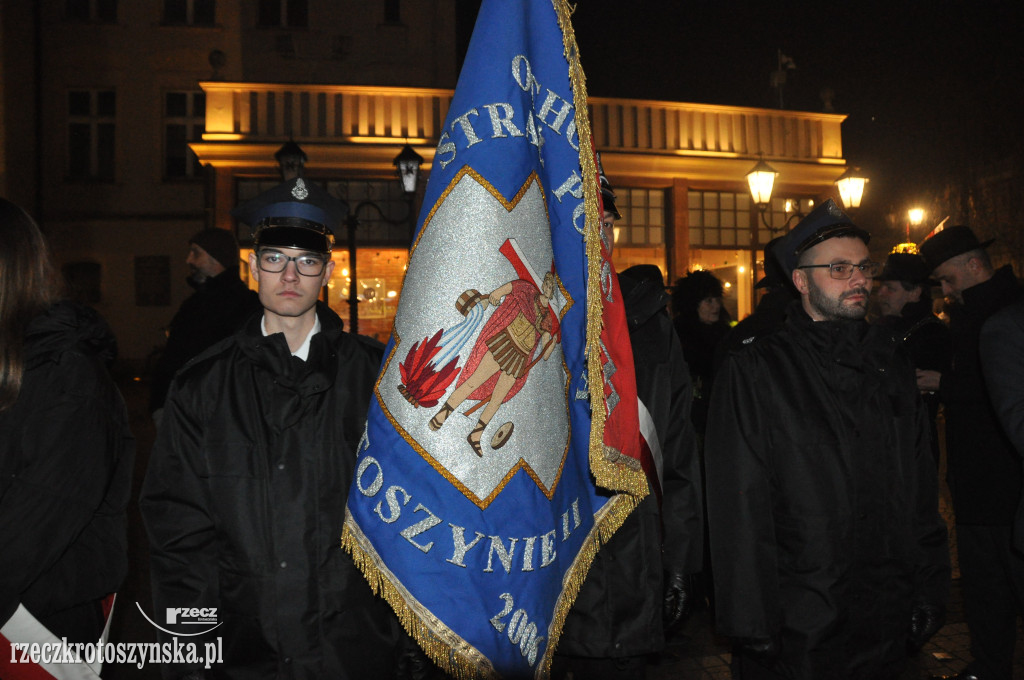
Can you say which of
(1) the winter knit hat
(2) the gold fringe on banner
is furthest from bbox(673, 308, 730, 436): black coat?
(2) the gold fringe on banner

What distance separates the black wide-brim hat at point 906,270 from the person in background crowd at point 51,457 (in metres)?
4.66

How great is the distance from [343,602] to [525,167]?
1411 millimetres

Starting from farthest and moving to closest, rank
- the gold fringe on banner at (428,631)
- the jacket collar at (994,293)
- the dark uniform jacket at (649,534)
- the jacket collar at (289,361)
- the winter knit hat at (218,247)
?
the winter knit hat at (218,247) < the jacket collar at (994,293) < the dark uniform jacket at (649,534) < the jacket collar at (289,361) < the gold fringe on banner at (428,631)

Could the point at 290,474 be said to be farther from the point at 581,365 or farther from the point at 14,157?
the point at 14,157

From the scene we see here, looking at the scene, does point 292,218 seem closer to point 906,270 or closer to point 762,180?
point 906,270

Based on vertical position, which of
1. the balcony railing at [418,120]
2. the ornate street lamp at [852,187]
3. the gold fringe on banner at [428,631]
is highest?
the balcony railing at [418,120]

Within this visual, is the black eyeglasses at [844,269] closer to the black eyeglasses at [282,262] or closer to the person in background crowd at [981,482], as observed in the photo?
the person in background crowd at [981,482]

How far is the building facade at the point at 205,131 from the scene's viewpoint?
17297 mm

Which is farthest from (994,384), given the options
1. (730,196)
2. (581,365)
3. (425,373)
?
(730,196)

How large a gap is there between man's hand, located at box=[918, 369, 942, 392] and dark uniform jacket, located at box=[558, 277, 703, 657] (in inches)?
81.3

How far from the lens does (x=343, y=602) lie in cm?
229

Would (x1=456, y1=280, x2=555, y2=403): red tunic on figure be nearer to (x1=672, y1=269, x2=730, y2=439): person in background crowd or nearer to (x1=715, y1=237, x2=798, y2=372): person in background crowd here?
(x1=715, y1=237, x2=798, y2=372): person in background crowd

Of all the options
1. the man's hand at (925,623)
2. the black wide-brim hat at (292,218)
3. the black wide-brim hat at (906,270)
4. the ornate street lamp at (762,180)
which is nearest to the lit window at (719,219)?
the ornate street lamp at (762,180)

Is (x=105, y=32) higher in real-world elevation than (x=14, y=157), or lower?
higher
